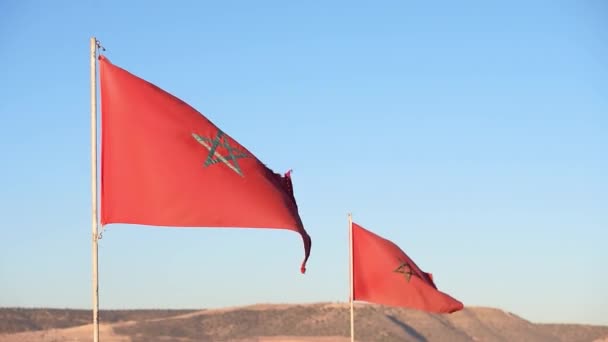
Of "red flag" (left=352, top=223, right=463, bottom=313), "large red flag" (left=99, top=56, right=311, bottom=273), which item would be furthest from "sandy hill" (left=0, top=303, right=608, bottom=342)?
"large red flag" (left=99, top=56, right=311, bottom=273)

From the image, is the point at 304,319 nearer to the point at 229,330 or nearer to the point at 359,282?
the point at 229,330

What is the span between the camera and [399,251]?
2991cm

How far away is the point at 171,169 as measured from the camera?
17844mm

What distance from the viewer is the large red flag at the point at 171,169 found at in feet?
57.4

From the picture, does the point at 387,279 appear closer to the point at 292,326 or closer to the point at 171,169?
the point at 171,169

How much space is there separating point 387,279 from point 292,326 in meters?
70.0

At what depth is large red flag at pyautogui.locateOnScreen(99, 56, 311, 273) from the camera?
689 inches

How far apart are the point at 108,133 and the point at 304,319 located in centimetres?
8458

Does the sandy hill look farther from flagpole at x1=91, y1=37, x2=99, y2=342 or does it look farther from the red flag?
flagpole at x1=91, y1=37, x2=99, y2=342

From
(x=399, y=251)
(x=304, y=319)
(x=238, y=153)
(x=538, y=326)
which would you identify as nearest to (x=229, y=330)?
(x=304, y=319)

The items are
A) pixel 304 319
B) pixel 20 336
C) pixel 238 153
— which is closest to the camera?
pixel 238 153

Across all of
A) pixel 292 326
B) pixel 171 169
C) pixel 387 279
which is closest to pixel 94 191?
pixel 171 169

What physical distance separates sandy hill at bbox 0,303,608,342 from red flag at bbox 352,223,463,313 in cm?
5502

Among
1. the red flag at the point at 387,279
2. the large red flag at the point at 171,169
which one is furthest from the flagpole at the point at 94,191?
the red flag at the point at 387,279
